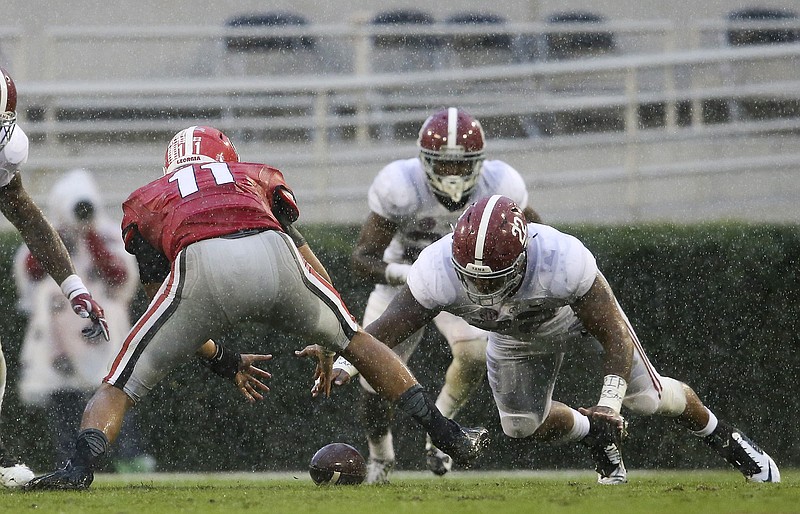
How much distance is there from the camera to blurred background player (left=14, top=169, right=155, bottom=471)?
8.16m

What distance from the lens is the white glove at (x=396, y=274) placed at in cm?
661

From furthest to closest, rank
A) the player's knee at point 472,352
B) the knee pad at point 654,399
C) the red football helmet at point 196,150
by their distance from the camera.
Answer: the player's knee at point 472,352 < the knee pad at point 654,399 < the red football helmet at point 196,150

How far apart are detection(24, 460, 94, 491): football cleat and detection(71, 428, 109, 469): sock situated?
3cm

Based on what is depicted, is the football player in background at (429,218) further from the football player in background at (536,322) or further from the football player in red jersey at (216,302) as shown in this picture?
the football player in red jersey at (216,302)

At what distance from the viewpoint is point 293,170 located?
45.8ft

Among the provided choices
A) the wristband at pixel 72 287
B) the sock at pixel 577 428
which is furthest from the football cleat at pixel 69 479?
the sock at pixel 577 428

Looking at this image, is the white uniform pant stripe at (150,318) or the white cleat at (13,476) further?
the white cleat at (13,476)

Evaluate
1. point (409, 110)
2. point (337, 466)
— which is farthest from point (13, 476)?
point (409, 110)

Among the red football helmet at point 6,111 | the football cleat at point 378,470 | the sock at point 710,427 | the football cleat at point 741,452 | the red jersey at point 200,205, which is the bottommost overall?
the football cleat at point 378,470

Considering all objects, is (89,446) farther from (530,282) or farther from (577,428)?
(577,428)

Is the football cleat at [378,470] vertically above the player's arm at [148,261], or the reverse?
the player's arm at [148,261]

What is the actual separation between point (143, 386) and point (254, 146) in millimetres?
8776

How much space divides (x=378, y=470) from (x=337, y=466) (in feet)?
3.51

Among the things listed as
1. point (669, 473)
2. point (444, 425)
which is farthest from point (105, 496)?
point (669, 473)
